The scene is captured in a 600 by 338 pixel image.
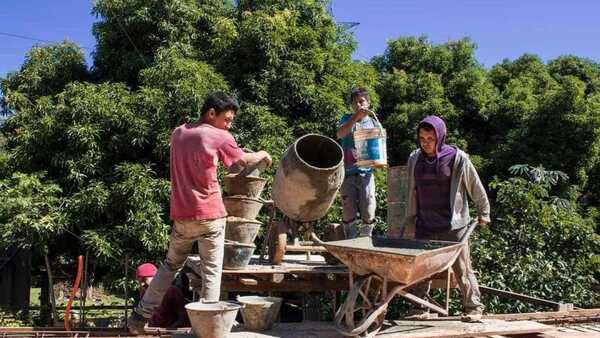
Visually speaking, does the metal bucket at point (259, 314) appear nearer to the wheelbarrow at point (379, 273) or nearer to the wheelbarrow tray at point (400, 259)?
the wheelbarrow at point (379, 273)

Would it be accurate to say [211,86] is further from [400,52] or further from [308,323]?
[400,52]

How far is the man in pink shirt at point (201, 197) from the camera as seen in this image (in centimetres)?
410

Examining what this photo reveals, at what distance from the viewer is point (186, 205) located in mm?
4113

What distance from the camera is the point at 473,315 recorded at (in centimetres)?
419

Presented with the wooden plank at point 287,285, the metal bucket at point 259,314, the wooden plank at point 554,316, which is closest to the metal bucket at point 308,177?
the wooden plank at point 287,285

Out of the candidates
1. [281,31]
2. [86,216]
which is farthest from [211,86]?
[86,216]

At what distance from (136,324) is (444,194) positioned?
8.03 feet

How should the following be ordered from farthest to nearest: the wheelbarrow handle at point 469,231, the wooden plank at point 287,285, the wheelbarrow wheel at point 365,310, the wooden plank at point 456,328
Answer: the wooden plank at point 287,285 → the wheelbarrow handle at point 469,231 → the wooden plank at point 456,328 → the wheelbarrow wheel at point 365,310

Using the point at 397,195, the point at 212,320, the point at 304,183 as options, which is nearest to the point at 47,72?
the point at 397,195

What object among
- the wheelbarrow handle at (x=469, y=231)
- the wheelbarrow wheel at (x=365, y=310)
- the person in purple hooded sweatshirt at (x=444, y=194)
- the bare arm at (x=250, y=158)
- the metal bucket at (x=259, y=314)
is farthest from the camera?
the person in purple hooded sweatshirt at (x=444, y=194)

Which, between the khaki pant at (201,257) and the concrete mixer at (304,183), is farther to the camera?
the concrete mixer at (304,183)

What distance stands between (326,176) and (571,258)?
5.35 metres

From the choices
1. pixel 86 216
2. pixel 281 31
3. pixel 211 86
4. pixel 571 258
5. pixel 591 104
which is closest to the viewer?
pixel 571 258

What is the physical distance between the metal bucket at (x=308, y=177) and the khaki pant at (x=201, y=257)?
1.05m
